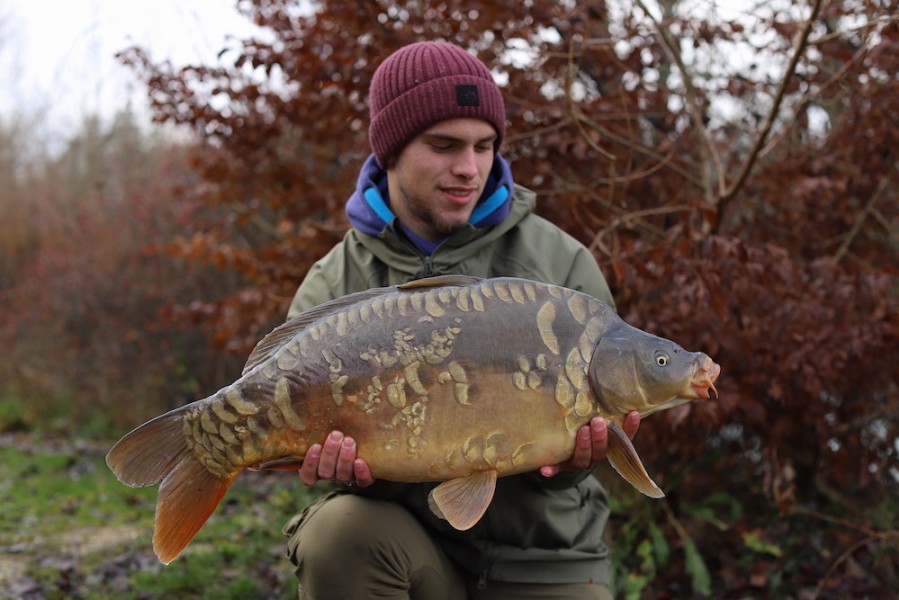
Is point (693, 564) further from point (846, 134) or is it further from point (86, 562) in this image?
point (86, 562)

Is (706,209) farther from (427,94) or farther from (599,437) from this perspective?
(599,437)

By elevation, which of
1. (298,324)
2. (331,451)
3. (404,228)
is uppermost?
(404,228)

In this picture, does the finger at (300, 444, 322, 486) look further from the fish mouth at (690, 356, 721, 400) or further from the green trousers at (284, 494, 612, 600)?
the fish mouth at (690, 356, 721, 400)

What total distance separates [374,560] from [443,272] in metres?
0.68

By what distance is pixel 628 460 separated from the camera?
5.76 feet

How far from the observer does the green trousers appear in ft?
6.32

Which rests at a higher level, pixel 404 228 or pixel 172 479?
pixel 404 228

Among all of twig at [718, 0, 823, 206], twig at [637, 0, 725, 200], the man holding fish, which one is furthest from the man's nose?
twig at [637, 0, 725, 200]

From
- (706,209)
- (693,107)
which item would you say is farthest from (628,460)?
(693,107)

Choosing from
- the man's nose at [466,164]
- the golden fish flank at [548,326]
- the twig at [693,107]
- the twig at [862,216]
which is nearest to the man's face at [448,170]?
the man's nose at [466,164]

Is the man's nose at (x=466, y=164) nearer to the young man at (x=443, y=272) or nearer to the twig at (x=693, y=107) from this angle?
the young man at (x=443, y=272)

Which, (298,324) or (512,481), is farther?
(512,481)

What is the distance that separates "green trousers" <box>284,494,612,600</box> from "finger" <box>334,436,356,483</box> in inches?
8.5

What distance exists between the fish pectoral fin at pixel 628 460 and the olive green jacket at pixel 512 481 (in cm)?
26
